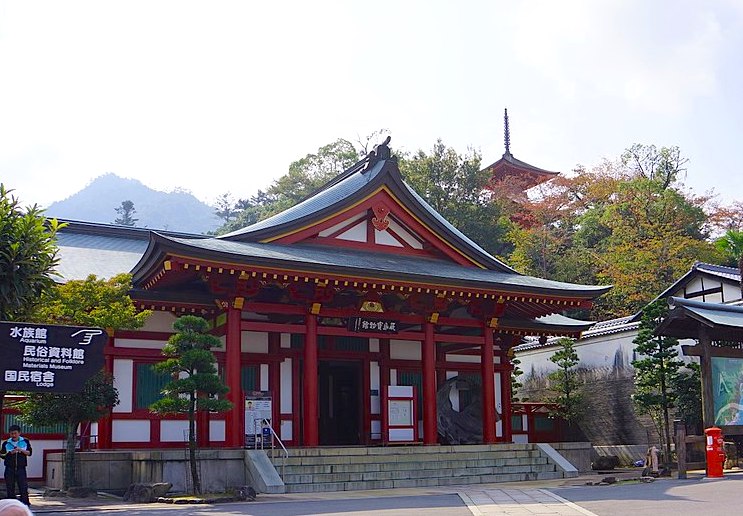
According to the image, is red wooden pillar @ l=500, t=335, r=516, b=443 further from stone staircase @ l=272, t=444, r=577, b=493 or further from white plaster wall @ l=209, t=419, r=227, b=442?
white plaster wall @ l=209, t=419, r=227, b=442

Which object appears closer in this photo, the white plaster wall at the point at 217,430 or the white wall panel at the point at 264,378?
the white plaster wall at the point at 217,430

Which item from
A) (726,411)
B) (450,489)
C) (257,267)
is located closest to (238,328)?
(257,267)

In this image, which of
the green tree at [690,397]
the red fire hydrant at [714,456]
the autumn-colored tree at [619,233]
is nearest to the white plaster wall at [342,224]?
the red fire hydrant at [714,456]

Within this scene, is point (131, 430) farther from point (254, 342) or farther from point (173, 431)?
point (254, 342)

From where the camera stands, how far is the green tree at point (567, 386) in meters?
27.4

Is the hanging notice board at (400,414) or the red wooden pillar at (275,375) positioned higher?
the red wooden pillar at (275,375)

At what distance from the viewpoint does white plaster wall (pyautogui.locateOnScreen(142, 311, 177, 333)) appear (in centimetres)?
2069

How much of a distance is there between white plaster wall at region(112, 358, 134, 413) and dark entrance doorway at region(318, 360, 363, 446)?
5394mm

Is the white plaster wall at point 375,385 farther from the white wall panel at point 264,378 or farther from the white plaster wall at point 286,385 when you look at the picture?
the white wall panel at point 264,378

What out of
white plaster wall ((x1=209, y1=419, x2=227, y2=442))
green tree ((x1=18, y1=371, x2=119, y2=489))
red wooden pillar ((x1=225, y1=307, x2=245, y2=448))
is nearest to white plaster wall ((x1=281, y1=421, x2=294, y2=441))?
white plaster wall ((x1=209, y1=419, x2=227, y2=442))

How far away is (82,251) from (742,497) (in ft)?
58.6

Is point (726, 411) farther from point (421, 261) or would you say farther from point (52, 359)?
point (52, 359)

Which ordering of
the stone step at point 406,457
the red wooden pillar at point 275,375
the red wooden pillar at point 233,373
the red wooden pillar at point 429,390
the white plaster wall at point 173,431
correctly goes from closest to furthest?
the stone step at point 406,457 → the red wooden pillar at point 233,373 → the white plaster wall at point 173,431 → the red wooden pillar at point 429,390 → the red wooden pillar at point 275,375

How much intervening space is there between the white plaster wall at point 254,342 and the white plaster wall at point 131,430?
3059 mm
